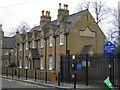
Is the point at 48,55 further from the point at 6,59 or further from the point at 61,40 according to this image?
the point at 6,59

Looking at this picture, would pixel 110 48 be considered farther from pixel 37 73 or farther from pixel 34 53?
pixel 34 53

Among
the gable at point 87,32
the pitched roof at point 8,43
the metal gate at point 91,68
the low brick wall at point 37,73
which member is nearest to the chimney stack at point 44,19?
the low brick wall at point 37,73

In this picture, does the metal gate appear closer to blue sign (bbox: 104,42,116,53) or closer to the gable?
blue sign (bbox: 104,42,116,53)

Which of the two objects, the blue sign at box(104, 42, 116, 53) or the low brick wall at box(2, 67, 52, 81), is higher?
the blue sign at box(104, 42, 116, 53)

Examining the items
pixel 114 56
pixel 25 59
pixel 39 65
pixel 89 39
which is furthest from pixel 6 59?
pixel 114 56

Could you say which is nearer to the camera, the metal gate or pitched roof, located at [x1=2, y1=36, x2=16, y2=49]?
the metal gate

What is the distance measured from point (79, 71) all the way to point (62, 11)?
13.8 meters

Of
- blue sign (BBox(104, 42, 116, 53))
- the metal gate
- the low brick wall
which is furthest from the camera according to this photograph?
the low brick wall

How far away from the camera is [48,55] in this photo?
29.8 metres

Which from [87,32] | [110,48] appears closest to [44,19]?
[87,32]

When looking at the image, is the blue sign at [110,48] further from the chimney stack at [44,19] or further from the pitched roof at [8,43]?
the pitched roof at [8,43]

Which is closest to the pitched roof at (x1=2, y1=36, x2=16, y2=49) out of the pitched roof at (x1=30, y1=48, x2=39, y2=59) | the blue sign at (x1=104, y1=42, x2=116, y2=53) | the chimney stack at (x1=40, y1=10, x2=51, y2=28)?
the chimney stack at (x1=40, y1=10, x2=51, y2=28)

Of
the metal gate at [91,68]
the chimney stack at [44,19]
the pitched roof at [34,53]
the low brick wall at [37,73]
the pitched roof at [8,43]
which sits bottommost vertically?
the low brick wall at [37,73]

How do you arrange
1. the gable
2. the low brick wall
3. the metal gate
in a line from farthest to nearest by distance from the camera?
the gable < the low brick wall < the metal gate
